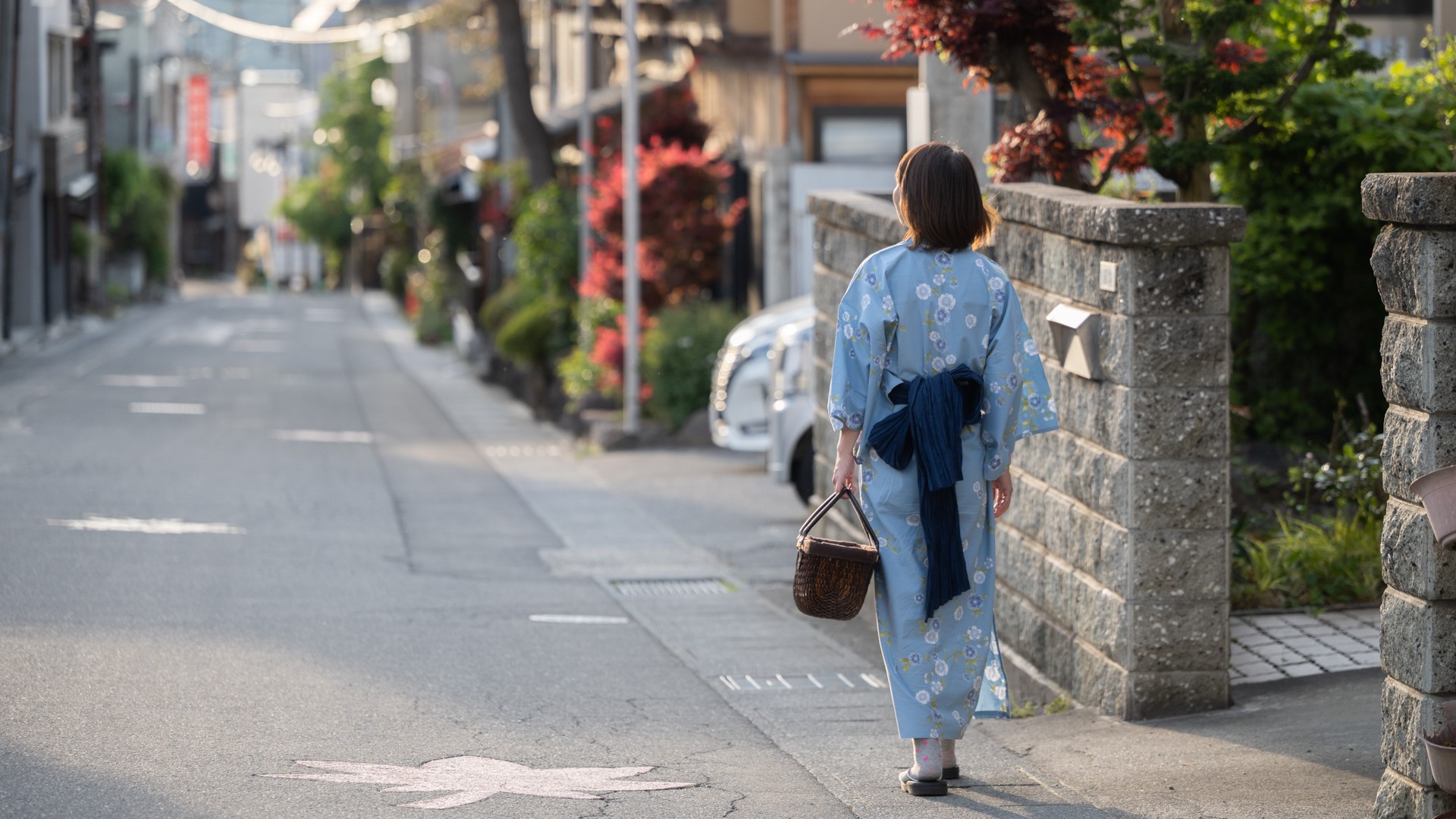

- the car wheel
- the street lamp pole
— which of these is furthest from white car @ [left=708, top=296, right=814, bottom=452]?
the street lamp pole

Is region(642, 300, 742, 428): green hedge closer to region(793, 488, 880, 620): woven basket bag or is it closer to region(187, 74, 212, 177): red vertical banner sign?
region(793, 488, 880, 620): woven basket bag

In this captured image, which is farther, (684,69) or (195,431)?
(684,69)

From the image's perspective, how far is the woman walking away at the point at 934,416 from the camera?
5.20 metres

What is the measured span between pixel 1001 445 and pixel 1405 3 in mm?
11947

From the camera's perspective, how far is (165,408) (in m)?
19.5

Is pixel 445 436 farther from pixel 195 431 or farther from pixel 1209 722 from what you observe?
pixel 1209 722

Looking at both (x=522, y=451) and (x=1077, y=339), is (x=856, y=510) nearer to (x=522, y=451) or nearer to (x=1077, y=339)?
(x=1077, y=339)

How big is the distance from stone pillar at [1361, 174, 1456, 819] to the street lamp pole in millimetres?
12657

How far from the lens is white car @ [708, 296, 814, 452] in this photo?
13227 millimetres

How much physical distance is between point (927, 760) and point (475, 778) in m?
1.39

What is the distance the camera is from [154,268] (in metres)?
55.5

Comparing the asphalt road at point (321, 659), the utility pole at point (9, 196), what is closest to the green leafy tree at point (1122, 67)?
the asphalt road at point (321, 659)

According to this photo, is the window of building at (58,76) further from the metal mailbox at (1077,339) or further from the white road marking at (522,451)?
the metal mailbox at (1077,339)

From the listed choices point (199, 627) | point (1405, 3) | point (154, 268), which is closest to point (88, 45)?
point (154, 268)
